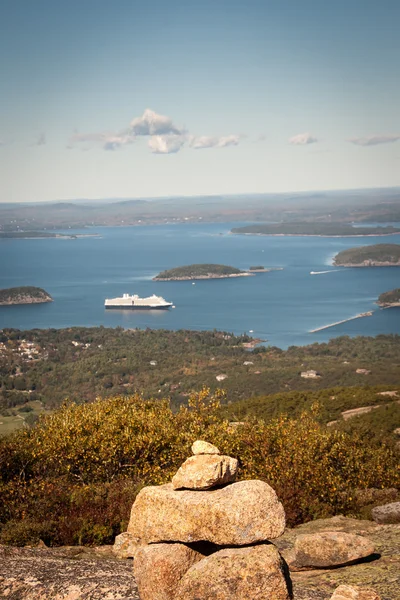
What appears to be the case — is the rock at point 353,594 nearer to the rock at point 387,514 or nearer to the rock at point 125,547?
the rock at point 125,547

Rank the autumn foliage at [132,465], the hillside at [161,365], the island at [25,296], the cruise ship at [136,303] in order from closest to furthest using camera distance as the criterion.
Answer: the autumn foliage at [132,465]
the hillside at [161,365]
the cruise ship at [136,303]
the island at [25,296]

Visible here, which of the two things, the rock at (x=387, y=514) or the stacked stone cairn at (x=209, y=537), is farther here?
the rock at (x=387, y=514)

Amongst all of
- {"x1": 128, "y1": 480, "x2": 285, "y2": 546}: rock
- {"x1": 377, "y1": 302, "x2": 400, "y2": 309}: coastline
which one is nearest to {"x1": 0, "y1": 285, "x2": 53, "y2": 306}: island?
{"x1": 377, "y1": 302, "x2": 400, "y2": 309}: coastline

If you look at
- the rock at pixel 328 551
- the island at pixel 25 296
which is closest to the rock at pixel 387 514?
the rock at pixel 328 551

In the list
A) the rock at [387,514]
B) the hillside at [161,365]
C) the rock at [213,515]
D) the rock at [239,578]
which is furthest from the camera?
the hillside at [161,365]

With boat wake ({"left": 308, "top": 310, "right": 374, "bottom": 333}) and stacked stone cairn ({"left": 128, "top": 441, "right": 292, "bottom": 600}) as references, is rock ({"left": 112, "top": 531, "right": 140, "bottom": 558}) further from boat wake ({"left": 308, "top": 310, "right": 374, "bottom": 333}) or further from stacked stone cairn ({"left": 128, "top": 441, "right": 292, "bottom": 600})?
boat wake ({"left": 308, "top": 310, "right": 374, "bottom": 333})

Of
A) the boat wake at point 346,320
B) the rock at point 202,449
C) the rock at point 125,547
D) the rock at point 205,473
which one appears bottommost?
the boat wake at point 346,320

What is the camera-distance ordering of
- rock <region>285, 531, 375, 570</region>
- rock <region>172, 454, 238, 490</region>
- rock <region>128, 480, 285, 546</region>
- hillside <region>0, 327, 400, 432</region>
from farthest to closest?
hillside <region>0, 327, 400, 432</region> < rock <region>285, 531, 375, 570</region> < rock <region>172, 454, 238, 490</region> < rock <region>128, 480, 285, 546</region>

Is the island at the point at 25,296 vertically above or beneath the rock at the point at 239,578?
beneath
